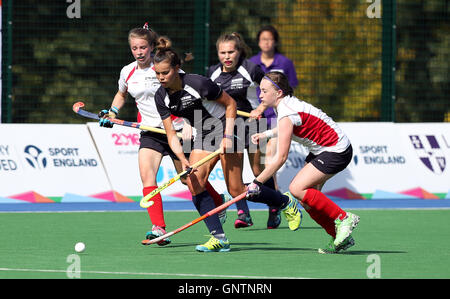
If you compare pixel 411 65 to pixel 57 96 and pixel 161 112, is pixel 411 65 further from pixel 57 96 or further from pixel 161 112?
pixel 161 112

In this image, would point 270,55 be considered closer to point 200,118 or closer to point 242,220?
point 242,220

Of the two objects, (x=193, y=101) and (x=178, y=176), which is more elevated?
(x=193, y=101)

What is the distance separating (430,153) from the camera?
12953mm

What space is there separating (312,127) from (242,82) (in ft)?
6.44

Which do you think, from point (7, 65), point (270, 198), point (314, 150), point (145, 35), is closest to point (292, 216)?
point (270, 198)

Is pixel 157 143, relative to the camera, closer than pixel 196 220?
No

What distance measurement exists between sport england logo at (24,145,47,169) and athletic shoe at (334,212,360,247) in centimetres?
540

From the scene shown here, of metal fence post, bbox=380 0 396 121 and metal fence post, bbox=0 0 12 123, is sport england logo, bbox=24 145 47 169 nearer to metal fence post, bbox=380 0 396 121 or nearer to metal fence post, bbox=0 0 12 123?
metal fence post, bbox=0 0 12 123

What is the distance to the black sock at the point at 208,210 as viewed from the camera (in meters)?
7.98

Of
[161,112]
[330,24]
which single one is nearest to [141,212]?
[161,112]

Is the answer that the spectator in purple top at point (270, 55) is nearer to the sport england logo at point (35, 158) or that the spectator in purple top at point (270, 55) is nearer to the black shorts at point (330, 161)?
A: the sport england logo at point (35, 158)

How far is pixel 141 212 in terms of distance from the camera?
11398 mm

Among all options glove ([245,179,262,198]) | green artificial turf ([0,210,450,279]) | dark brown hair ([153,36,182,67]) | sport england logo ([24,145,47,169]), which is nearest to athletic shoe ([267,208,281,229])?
green artificial turf ([0,210,450,279])
